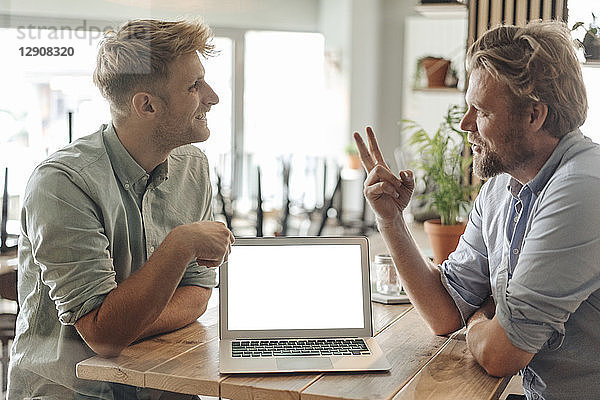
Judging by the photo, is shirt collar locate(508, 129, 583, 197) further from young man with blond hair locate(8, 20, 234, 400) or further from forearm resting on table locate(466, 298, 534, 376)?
young man with blond hair locate(8, 20, 234, 400)

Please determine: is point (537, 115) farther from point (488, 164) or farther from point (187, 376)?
point (187, 376)

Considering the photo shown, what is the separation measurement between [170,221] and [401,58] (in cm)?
617

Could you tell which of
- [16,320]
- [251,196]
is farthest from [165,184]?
[251,196]

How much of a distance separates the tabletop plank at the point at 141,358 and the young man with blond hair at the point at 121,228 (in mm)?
→ 25

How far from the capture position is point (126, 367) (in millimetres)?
1303

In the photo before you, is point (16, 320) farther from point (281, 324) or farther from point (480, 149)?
point (480, 149)

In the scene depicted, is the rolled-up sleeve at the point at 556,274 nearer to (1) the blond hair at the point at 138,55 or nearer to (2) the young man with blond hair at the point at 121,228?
(2) the young man with blond hair at the point at 121,228

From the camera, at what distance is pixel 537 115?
4.69ft

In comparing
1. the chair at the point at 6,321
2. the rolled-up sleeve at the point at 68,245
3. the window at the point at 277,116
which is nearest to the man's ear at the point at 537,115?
the rolled-up sleeve at the point at 68,245

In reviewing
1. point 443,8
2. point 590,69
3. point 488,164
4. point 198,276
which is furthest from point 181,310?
point 443,8

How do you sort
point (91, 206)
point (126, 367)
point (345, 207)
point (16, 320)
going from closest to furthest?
point (126, 367) < point (91, 206) < point (16, 320) < point (345, 207)

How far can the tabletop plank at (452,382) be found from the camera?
3.99 feet

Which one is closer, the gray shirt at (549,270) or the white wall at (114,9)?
the gray shirt at (549,270)

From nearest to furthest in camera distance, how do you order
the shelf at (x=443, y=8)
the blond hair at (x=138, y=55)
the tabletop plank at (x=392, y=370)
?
the tabletop plank at (x=392, y=370), the blond hair at (x=138, y=55), the shelf at (x=443, y=8)
